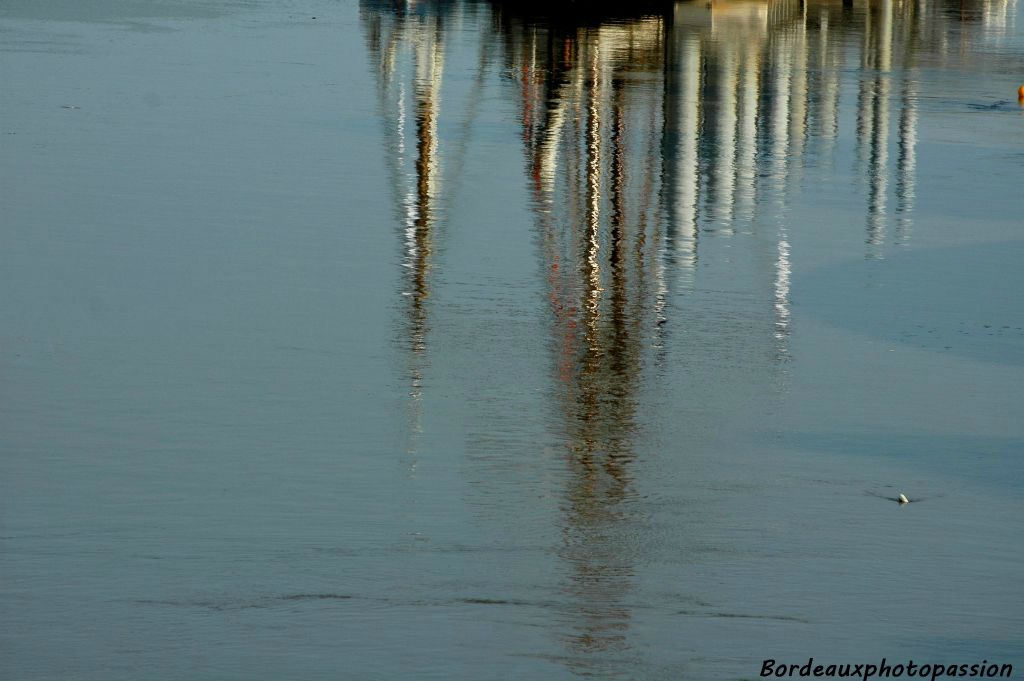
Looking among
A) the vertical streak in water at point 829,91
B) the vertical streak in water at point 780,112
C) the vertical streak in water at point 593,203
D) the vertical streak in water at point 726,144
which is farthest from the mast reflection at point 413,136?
the vertical streak in water at point 829,91

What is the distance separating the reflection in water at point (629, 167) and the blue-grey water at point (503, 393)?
54mm

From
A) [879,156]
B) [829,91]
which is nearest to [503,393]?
[879,156]

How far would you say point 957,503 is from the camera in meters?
8.50

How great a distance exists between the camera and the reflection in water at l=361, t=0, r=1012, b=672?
9.23 metres

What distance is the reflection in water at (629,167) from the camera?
30.3 ft

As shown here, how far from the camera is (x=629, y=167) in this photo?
18.0m

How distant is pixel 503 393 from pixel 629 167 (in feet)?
27.0

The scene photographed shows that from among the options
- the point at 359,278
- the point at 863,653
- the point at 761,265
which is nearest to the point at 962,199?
the point at 761,265

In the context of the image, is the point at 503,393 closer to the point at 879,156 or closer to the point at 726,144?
the point at 879,156

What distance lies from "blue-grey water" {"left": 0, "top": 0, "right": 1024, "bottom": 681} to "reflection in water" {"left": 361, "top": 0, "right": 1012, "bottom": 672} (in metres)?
0.05

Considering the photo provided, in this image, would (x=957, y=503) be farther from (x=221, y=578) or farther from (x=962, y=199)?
(x=962, y=199)

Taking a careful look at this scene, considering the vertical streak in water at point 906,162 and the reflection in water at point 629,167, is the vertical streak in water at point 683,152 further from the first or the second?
the vertical streak in water at point 906,162

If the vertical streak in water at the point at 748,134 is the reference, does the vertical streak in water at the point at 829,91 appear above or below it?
below

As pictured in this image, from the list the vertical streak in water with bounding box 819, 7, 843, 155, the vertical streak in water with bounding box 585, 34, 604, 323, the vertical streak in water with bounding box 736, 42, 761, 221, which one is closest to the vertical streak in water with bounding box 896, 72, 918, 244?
the vertical streak in water with bounding box 819, 7, 843, 155
